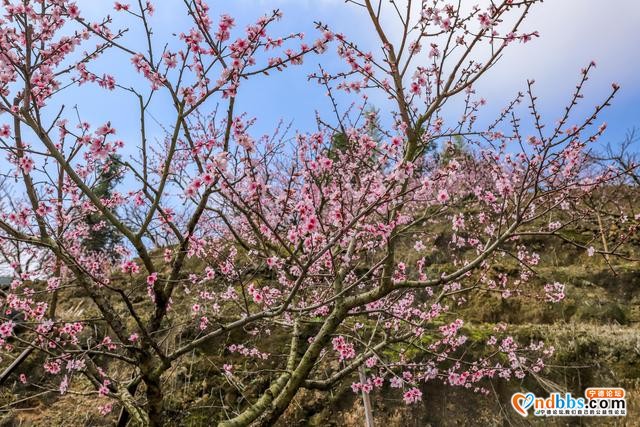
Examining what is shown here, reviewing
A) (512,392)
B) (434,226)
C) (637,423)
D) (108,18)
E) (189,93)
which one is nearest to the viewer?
(189,93)

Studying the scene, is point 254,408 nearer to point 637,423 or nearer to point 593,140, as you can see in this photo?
point 593,140

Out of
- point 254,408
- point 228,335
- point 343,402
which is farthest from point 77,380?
point 254,408

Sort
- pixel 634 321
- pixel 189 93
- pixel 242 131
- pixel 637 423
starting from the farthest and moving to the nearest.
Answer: pixel 634 321 < pixel 637 423 < pixel 189 93 < pixel 242 131

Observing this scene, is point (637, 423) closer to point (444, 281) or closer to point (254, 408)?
point (444, 281)

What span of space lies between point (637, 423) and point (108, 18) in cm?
869

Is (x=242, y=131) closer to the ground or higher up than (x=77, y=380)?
higher up

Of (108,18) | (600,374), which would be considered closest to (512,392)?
(600,374)

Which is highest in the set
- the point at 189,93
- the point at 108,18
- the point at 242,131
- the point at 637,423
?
the point at 108,18

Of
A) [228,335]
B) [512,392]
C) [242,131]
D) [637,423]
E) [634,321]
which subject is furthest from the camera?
[634,321]

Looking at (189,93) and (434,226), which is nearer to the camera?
(189,93)

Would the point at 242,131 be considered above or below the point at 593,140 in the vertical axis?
below

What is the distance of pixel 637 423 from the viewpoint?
5.87 m

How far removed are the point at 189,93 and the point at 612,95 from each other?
380cm

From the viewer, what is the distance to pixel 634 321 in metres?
9.25
